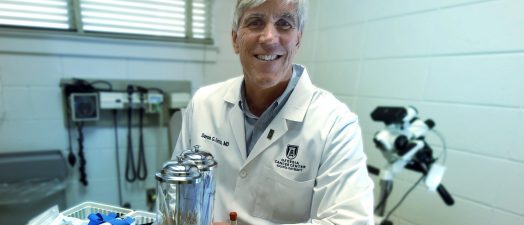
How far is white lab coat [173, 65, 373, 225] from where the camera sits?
2.84 ft

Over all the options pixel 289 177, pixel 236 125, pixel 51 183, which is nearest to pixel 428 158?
pixel 289 177

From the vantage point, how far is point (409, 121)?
121 centimetres

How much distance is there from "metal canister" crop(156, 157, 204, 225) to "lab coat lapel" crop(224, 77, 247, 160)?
39cm

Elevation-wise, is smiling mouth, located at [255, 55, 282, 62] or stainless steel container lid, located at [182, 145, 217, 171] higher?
smiling mouth, located at [255, 55, 282, 62]

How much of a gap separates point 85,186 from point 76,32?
102 centimetres

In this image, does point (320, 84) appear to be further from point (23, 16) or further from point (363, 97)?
point (23, 16)

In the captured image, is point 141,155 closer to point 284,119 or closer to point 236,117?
point 236,117

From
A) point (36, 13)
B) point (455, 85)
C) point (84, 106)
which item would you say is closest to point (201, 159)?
point (455, 85)

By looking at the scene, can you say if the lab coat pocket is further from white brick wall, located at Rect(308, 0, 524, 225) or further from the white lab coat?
white brick wall, located at Rect(308, 0, 524, 225)

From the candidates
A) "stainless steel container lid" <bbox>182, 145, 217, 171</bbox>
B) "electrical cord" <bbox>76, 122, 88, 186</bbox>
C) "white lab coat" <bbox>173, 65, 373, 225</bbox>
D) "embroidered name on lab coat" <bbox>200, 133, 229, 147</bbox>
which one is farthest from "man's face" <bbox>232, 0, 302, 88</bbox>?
"electrical cord" <bbox>76, 122, 88, 186</bbox>

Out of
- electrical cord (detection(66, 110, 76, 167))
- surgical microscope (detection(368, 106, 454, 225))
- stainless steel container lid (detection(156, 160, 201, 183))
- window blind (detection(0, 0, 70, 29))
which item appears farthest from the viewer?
electrical cord (detection(66, 110, 76, 167))

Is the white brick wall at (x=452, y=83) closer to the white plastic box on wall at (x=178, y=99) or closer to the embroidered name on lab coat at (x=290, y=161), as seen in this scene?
the embroidered name on lab coat at (x=290, y=161)

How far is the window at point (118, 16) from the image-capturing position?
1800 mm

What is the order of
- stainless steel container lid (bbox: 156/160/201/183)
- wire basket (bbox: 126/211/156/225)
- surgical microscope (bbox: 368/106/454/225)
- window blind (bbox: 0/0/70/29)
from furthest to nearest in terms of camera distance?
window blind (bbox: 0/0/70/29)
surgical microscope (bbox: 368/106/454/225)
wire basket (bbox: 126/211/156/225)
stainless steel container lid (bbox: 156/160/201/183)
